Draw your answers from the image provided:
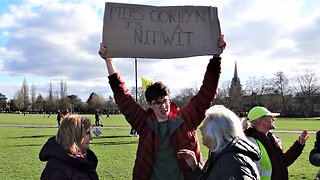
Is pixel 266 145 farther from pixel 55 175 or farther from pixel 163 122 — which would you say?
pixel 55 175

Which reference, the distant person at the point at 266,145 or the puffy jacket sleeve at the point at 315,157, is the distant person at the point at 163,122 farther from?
the puffy jacket sleeve at the point at 315,157

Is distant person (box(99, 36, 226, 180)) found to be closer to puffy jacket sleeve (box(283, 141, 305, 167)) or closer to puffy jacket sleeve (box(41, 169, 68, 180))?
puffy jacket sleeve (box(41, 169, 68, 180))

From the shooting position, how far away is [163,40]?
4.48 metres

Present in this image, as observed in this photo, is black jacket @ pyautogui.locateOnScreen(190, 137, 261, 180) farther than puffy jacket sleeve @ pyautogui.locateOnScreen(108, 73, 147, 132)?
No

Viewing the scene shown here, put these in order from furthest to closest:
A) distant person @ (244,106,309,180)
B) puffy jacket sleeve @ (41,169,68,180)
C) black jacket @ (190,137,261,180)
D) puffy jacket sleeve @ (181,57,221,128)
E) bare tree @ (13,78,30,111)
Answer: bare tree @ (13,78,30,111)
distant person @ (244,106,309,180)
puffy jacket sleeve @ (181,57,221,128)
puffy jacket sleeve @ (41,169,68,180)
black jacket @ (190,137,261,180)

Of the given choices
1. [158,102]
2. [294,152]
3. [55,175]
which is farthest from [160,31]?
[294,152]

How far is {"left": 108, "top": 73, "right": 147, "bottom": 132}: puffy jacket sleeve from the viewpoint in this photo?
435 centimetres

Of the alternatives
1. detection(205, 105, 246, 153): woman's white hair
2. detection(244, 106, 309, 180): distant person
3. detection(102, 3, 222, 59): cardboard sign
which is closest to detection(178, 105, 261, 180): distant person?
detection(205, 105, 246, 153): woman's white hair

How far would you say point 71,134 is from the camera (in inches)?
146

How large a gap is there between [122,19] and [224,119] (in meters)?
1.79

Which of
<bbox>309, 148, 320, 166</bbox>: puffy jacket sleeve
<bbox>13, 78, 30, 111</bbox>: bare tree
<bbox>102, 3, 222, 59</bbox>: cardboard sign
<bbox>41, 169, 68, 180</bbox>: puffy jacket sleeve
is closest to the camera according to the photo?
<bbox>41, 169, 68, 180</bbox>: puffy jacket sleeve

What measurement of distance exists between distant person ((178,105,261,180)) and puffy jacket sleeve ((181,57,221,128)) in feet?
2.59

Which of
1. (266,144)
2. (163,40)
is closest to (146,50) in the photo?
(163,40)

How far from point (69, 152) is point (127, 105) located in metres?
0.93
